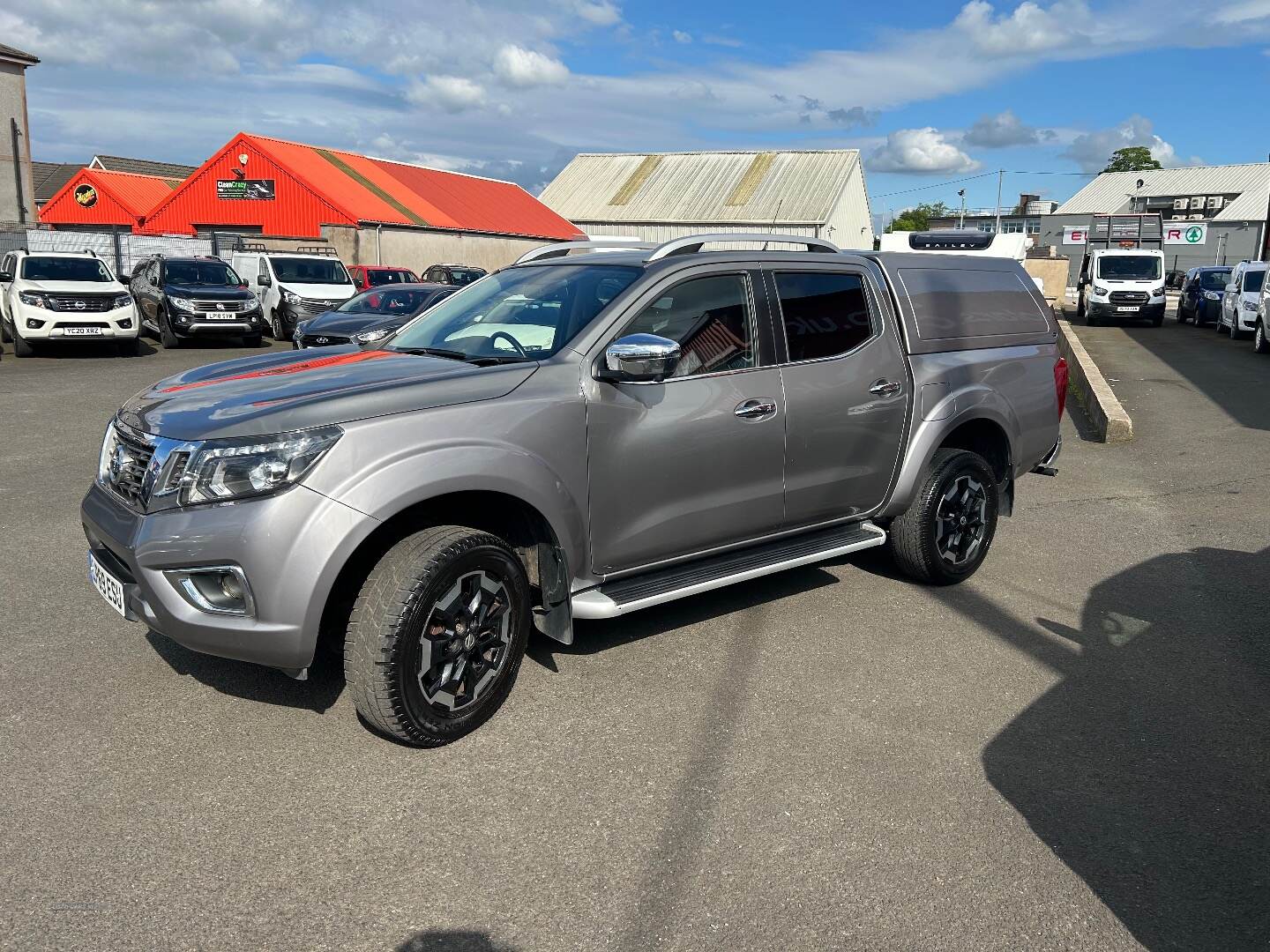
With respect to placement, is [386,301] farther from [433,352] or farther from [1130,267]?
[1130,267]

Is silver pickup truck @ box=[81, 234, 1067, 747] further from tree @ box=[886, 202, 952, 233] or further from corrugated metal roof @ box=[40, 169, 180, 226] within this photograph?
tree @ box=[886, 202, 952, 233]

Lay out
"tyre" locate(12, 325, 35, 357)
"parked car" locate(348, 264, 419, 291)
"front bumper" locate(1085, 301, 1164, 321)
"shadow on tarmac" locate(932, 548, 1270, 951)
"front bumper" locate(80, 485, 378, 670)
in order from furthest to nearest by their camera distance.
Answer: "front bumper" locate(1085, 301, 1164, 321)
"parked car" locate(348, 264, 419, 291)
"tyre" locate(12, 325, 35, 357)
"front bumper" locate(80, 485, 378, 670)
"shadow on tarmac" locate(932, 548, 1270, 951)

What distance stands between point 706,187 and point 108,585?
5400cm

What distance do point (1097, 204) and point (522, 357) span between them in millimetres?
90208

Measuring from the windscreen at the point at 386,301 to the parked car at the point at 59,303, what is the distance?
13.3 feet

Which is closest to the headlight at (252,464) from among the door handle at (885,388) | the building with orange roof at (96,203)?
the door handle at (885,388)

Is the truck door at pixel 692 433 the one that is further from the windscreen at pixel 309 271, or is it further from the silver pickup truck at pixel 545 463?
the windscreen at pixel 309 271

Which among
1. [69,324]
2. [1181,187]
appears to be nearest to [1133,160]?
[1181,187]

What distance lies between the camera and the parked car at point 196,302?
19.3m

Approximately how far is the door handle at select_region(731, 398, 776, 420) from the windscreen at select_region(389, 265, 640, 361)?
29.1 inches

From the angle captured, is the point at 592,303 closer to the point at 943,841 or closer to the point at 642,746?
the point at 642,746

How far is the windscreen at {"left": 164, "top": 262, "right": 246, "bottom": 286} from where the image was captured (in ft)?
66.7

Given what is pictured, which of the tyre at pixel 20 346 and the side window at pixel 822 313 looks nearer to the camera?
the side window at pixel 822 313

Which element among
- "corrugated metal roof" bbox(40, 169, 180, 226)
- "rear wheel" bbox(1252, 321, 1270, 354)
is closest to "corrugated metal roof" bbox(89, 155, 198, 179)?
"corrugated metal roof" bbox(40, 169, 180, 226)
